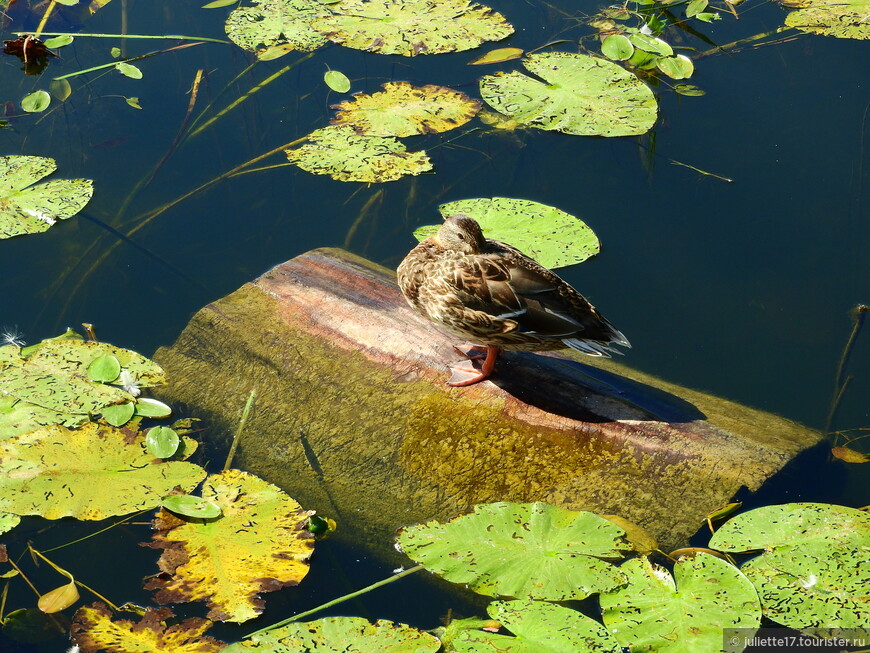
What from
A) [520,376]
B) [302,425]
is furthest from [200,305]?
[520,376]

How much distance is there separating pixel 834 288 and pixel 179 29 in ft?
15.7

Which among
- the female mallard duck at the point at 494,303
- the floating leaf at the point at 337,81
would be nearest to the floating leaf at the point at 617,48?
the floating leaf at the point at 337,81

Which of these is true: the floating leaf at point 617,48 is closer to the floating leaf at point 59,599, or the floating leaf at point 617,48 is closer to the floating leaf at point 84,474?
the floating leaf at point 84,474

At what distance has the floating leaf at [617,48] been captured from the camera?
506cm

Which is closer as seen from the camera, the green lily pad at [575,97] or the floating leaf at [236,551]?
the floating leaf at [236,551]

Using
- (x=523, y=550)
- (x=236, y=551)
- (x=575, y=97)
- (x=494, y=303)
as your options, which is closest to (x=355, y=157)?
(x=575, y=97)

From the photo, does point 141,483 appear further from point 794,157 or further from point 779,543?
point 794,157

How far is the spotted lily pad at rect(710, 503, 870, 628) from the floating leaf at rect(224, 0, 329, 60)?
4.22 metres

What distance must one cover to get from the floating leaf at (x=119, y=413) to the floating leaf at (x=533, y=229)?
64.0 inches

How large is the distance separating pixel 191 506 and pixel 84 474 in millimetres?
463

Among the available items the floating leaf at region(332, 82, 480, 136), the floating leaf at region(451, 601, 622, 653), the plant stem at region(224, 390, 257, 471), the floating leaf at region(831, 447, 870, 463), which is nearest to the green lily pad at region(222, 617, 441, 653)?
the floating leaf at region(451, 601, 622, 653)

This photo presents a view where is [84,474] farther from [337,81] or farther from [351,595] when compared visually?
[337,81]

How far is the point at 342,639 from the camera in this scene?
228cm

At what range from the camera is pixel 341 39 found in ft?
17.3
